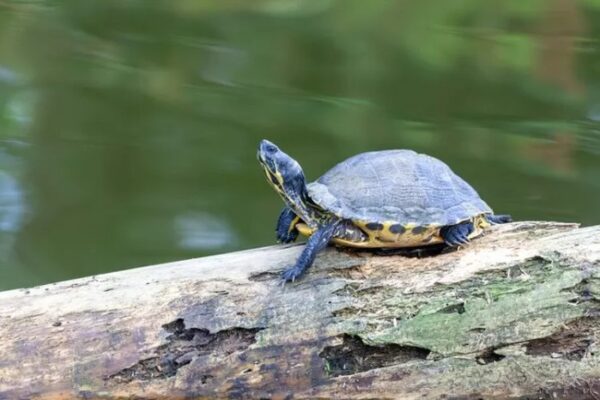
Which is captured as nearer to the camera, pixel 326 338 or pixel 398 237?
pixel 326 338

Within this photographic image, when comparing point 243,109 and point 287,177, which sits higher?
point 287,177

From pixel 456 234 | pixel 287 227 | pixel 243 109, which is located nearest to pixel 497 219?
pixel 456 234

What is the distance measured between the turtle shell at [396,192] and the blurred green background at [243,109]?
178cm

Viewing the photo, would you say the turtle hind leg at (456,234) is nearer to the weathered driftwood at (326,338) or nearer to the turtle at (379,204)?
the turtle at (379,204)

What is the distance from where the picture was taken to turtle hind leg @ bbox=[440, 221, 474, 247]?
7.27ft

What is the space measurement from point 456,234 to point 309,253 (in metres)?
0.42

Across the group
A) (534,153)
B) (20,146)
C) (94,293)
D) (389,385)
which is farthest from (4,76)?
(389,385)

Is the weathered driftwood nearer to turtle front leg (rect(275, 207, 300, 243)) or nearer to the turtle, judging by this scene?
the turtle

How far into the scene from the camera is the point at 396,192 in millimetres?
2234

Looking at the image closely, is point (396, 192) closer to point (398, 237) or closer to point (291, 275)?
point (398, 237)

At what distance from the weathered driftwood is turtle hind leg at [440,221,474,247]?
0.46 ft

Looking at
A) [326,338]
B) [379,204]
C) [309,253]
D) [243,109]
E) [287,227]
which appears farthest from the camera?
[243,109]

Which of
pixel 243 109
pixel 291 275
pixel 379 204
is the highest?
pixel 379 204

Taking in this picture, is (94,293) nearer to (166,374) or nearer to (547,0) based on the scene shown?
(166,374)
